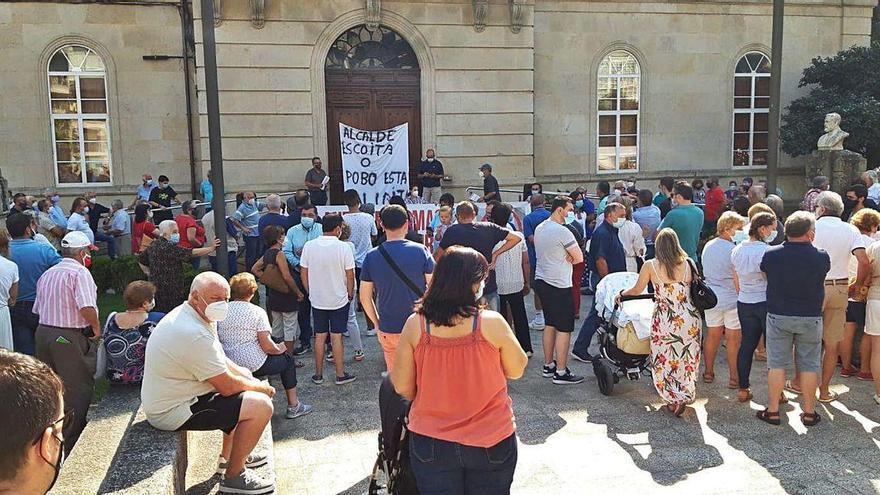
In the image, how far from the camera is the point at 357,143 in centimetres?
1689

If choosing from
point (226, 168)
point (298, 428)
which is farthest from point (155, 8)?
point (298, 428)

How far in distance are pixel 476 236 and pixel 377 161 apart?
31.6 feet

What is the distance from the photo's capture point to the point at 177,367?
4496 millimetres

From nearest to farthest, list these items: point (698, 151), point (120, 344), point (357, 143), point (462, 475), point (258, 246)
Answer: point (462, 475) → point (120, 344) → point (258, 246) → point (357, 143) → point (698, 151)

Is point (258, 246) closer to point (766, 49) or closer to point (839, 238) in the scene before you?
point (839, 238)

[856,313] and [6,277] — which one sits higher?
[6,277]

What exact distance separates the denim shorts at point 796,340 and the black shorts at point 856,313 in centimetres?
151

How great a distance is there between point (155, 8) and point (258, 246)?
34.5 feet

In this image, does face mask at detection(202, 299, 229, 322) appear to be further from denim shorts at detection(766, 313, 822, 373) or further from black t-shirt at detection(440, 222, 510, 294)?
denim shorts at detection(766, 313, 822, 373)

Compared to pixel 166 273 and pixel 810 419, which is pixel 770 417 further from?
pixel 166 273

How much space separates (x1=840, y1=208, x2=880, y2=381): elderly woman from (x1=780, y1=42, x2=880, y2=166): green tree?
13863 mm

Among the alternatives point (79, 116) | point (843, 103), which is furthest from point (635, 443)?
point (843, 103)

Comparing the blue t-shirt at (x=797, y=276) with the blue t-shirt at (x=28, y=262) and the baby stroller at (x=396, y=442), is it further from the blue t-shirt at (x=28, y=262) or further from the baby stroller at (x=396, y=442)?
the blue t-shirt at (x=28, y=262)

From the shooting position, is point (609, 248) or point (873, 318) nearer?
point (873, 318)
